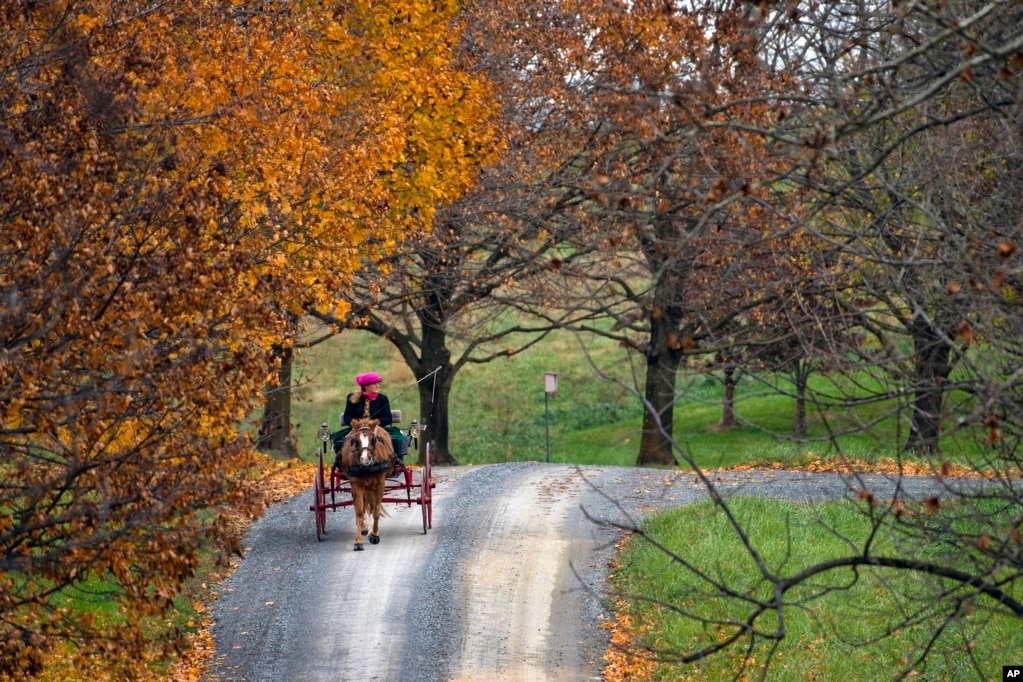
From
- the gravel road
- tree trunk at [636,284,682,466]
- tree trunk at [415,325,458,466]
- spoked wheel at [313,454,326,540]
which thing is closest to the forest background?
the gravel road

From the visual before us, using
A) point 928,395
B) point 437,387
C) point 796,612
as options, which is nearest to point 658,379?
point 437,387

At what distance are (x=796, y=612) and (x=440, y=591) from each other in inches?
168

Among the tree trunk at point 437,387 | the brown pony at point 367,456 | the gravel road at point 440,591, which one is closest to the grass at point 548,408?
the tree trunk at point 437,387

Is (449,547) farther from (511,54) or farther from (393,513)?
(511,54)

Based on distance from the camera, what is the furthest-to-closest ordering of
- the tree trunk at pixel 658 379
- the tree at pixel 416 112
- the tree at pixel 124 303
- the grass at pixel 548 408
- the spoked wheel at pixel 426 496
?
the grass at pixel 548 408
the tree trunk at pixel 658 379
the tree at pixel 416 112
the spoked wheel at pixel 426 496
the tree at pixel 124 303

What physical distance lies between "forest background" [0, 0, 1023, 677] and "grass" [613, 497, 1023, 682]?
0.37 m

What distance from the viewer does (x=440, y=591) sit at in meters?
15.4

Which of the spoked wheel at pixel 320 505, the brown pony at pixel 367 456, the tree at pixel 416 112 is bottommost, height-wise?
the spoked wheel at pixel 320 505

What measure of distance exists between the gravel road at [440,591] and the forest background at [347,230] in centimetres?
187

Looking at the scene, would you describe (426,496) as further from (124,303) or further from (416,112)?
(124,303)

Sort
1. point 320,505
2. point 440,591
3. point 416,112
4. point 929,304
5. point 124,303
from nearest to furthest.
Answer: point 124,303
point 929,304
point 440,591
point 320,505
point 416,112

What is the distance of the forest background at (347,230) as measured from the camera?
7.57 m

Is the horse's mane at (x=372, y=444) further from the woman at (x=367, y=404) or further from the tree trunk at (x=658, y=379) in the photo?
the tree trunk at (x=658, y=379)

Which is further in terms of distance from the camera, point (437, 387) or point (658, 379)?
point (437, 387)
